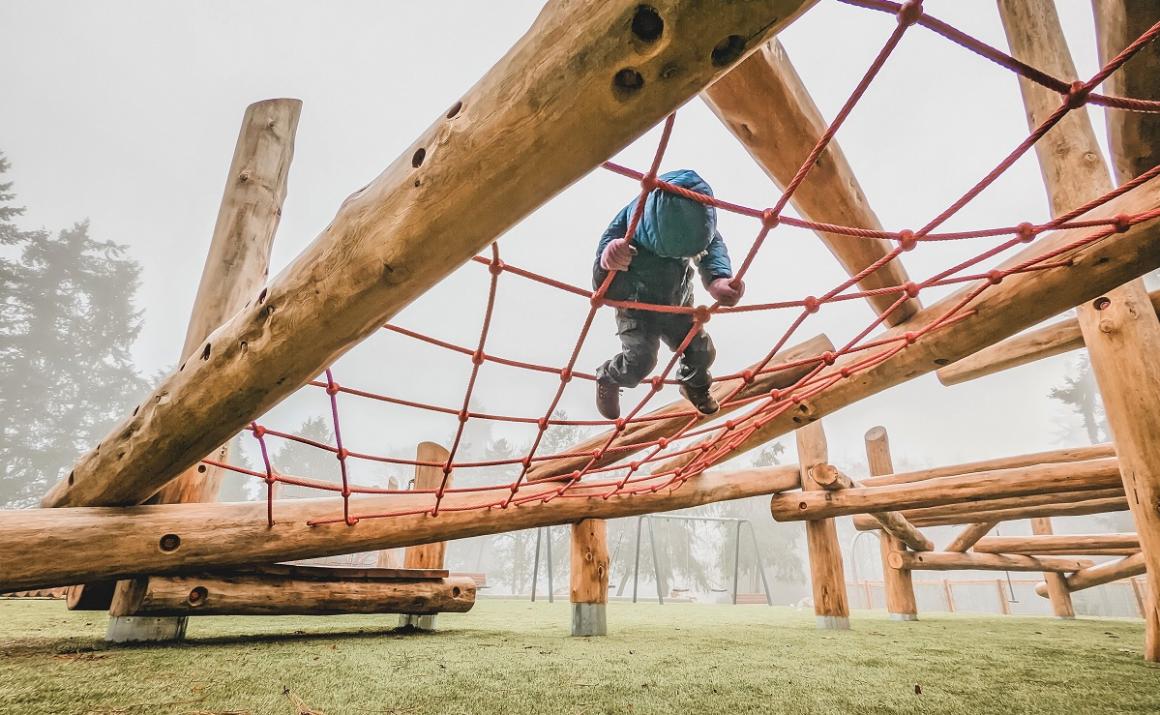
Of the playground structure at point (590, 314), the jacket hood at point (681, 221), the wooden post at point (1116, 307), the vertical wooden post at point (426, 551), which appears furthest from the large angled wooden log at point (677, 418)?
the wooden post at point (1116, 307)

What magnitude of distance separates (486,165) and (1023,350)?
2809mm

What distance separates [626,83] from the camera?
56 centimetres

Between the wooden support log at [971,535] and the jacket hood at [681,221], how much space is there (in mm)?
4401

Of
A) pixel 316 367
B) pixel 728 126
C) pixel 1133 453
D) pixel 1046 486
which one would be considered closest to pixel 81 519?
pixel 316 367

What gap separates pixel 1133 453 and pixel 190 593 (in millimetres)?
3234

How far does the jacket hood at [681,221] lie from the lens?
1474 mm

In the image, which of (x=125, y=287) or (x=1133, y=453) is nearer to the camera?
(x=1133, y=453)

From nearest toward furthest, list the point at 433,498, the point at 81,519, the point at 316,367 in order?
the point at 316,367 → the point at 81,519 → the point at 433,498

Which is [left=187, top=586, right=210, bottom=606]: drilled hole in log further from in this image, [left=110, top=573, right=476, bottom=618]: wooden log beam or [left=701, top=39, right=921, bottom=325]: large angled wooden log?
[left=701, top=39, right=921, bottom=325]: large angled wooden log

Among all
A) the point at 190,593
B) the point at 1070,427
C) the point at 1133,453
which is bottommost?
the point at 190,593

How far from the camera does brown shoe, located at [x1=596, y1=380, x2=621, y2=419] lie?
206 centimetres

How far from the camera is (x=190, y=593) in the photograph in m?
1.91

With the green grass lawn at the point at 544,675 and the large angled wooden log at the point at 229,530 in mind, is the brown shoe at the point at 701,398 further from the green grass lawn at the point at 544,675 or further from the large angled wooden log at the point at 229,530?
the green grass lawn at the point at 544,675

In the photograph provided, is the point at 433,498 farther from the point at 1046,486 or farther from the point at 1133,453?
the point at 1046,486
